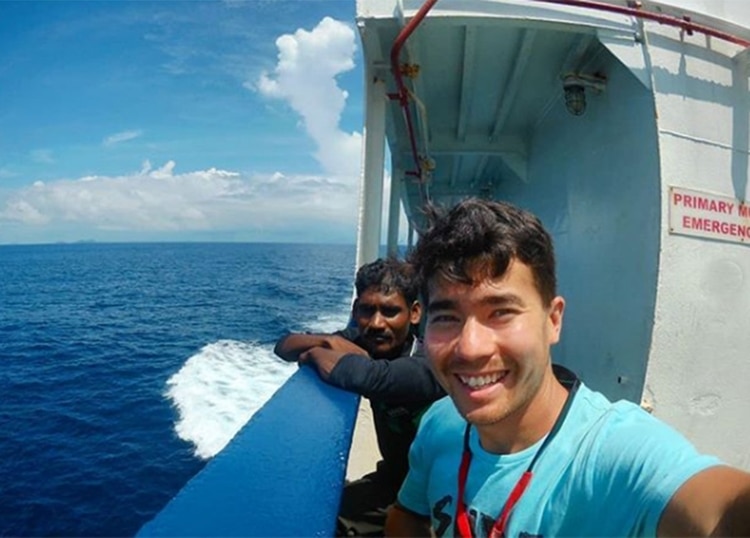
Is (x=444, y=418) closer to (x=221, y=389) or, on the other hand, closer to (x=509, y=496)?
(x=509, y=496)

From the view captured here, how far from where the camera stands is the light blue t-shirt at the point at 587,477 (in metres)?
0.96

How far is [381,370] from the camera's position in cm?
202

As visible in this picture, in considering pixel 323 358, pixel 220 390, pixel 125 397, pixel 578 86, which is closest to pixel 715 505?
pixel 323 358

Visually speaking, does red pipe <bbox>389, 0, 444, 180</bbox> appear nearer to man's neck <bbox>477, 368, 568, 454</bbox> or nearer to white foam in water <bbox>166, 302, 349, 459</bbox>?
man's neck <bbox>477, 368, 568, 454</bbox>

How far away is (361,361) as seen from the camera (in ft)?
6.81

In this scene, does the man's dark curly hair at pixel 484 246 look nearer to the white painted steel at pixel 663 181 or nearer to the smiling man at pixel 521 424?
the smiling man at pixel 521 424

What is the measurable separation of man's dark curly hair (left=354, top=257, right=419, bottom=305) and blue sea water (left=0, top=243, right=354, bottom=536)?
819 cm

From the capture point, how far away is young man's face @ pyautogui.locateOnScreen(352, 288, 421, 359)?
2479mm

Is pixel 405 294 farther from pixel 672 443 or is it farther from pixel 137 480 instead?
pixel 137 480

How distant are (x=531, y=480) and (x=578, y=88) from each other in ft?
11.9

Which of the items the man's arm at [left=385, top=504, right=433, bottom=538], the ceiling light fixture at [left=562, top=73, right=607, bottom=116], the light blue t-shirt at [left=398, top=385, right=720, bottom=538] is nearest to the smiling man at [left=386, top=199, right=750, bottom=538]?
the light blue t-shirt at [left=398, top=385, right=720, bottom=538]

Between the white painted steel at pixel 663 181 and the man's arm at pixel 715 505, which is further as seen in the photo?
the white painted steel at pixel 663 181

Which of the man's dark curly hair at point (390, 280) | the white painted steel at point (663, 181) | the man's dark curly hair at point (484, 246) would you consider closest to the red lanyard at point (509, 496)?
the man's dark curly hair at point (484, 246)

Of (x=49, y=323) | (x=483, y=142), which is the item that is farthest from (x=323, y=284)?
(x=483, y=142)
